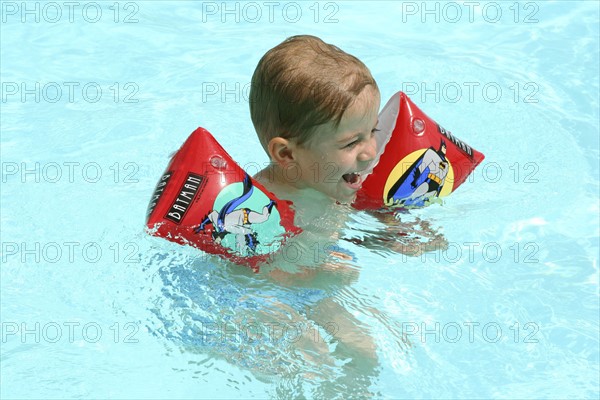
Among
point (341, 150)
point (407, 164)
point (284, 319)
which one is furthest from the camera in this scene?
point (407, 164)

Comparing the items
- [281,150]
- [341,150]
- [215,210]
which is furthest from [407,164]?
[215,210]

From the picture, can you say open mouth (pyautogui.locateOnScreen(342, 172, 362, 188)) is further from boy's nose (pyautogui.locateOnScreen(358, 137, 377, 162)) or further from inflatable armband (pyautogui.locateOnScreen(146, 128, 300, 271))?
inflatable armband (pyautogui.locateOnScreen(146, 128, 300, 271))

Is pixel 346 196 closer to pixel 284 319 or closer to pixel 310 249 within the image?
pixel 310 249

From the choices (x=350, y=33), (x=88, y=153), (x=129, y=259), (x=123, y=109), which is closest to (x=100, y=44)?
(x=123, y=109)

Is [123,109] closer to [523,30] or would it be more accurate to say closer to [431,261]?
[431,261]

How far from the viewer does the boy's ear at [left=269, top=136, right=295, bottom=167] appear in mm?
3344

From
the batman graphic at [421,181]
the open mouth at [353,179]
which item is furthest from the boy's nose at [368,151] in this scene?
the batman graphic at [421,181]

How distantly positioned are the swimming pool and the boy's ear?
0.46 meters

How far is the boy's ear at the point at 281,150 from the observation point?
334 cm


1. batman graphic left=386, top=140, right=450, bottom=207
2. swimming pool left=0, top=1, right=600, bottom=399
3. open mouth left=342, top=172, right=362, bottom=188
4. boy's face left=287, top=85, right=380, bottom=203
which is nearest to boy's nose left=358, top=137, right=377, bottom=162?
boy's face left=287, top=85, right=380, bottom=203

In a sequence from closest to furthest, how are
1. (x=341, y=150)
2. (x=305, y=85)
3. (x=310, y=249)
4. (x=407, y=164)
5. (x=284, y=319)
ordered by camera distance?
(x=305, y=85) → (x=341, y=150) → (x=284, y=319) → (x=310, y=249) → (x=407, y=164)

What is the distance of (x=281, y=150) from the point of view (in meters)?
3.37

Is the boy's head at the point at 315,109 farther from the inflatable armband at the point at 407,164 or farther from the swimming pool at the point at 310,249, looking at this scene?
the swimming pool at the point at 310,249

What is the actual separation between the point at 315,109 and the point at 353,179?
478 millimetres
